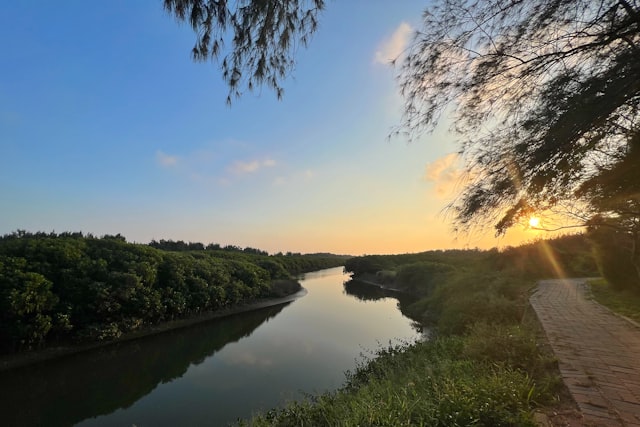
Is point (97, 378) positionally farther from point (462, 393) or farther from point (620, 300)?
point (620, 300)

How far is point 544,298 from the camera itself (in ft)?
39.1

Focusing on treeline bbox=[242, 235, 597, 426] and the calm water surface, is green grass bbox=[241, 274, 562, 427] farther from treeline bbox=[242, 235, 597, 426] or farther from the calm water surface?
the calm water surface

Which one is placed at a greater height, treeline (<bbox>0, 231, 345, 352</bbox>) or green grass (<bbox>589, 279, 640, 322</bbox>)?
treeline (<bbox>0, 231, 345, 352</bbox>)

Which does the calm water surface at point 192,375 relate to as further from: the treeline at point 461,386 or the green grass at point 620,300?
the green grass at point 620,300

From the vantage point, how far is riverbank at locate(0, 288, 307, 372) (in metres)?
12.2

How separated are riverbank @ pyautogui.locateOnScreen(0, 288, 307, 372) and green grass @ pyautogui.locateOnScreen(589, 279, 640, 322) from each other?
18.6 m

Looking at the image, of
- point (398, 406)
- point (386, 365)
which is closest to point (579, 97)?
point (398, 406)

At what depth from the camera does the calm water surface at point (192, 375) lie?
30.1 ft

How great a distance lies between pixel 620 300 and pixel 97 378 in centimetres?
1746

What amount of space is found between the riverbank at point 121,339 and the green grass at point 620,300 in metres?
18.6

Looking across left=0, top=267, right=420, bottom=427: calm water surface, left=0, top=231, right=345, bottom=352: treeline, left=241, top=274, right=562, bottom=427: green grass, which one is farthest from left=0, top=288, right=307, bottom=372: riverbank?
left=241, top=274, right=562, bottom=427: green grass

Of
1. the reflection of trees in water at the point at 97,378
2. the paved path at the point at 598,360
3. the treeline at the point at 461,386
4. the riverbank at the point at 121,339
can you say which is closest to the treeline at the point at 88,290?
the riverbank at the point at 121,339

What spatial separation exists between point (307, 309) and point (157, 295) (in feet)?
37.9

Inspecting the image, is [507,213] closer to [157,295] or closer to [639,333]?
[639,333]
